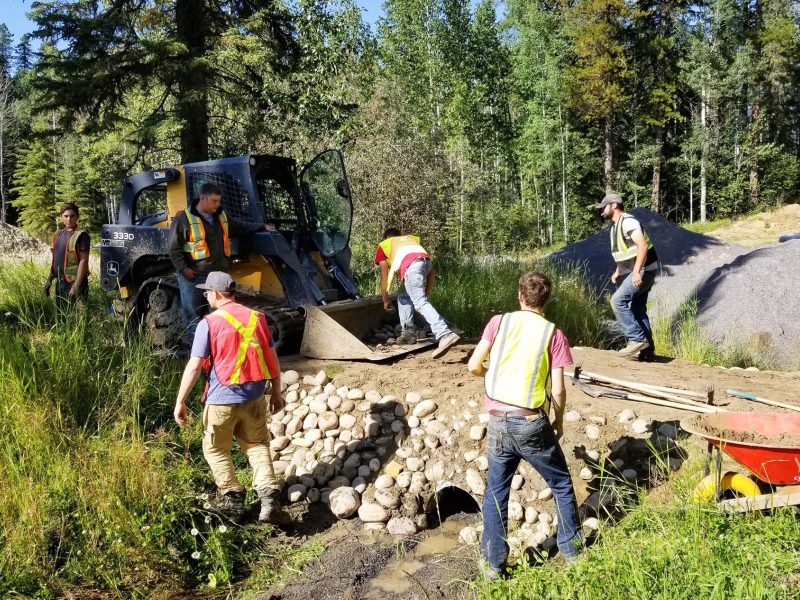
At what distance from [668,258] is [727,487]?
11855 millimetres

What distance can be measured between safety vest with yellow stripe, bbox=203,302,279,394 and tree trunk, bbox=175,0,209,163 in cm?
760

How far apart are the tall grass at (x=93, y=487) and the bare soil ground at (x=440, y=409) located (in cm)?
54

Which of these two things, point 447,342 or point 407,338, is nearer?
point 447,342

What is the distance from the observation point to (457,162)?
2325cm

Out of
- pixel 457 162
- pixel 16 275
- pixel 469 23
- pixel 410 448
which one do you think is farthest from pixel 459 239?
pixel 410 448

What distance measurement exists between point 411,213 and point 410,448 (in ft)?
39.2

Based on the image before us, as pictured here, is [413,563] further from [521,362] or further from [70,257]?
[70,257]

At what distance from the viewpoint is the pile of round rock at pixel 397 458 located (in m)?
4.84

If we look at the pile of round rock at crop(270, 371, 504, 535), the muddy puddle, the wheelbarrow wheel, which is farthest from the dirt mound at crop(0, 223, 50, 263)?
the wheelbarrow wheel

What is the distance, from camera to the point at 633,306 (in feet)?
23.4

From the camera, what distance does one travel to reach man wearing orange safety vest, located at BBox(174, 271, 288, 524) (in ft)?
14.6

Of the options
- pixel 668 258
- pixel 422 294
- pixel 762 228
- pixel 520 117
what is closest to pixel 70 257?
pixel 422 294

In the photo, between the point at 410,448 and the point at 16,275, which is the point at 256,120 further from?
the point at 410,448

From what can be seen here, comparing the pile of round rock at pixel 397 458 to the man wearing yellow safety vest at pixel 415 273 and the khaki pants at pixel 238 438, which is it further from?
the man wearing yellow safety vest at pixel 415 273
